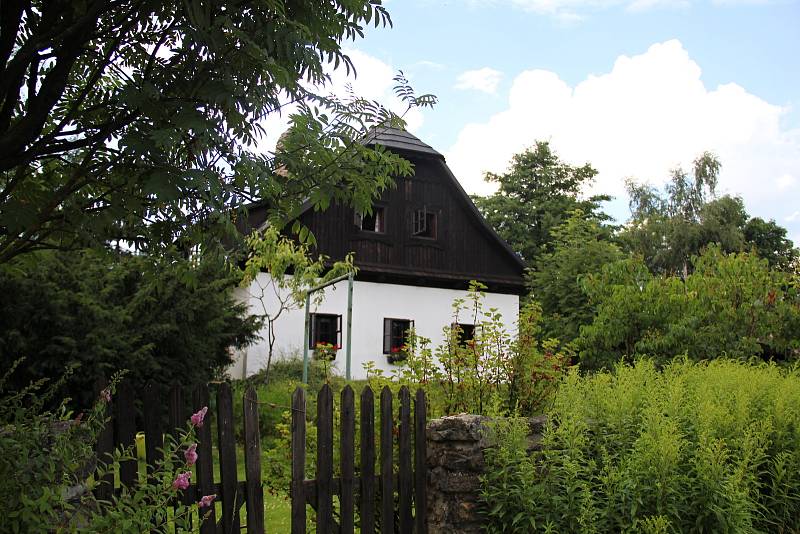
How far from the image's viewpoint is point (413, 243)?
22703 mm

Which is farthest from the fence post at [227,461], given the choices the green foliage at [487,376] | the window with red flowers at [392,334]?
the window with red flowers at [392,334]

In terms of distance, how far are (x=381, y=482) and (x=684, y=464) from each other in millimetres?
1870

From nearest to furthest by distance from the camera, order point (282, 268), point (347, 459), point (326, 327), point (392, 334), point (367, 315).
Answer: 1. point (347, 459)
2. point (282, 268)
3. point (326, 327)
4. point (367, 315)
5. point (392, 334)

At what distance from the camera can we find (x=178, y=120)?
8.90 feet

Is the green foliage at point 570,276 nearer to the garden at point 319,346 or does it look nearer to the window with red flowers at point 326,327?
the window with red flowers at point 326,327

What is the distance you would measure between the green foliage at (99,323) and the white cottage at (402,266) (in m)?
6.94

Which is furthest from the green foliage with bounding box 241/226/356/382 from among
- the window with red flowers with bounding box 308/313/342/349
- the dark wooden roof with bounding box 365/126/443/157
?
the dark wooden roof with bounding box 365/126/443/157

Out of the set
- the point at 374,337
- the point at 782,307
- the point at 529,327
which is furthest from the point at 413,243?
the point at 529,327

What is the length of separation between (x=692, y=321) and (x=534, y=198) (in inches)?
1069

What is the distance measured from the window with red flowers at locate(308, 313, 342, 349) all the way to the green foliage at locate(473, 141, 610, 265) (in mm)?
15422

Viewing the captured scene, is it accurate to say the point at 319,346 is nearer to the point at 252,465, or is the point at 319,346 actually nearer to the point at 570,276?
the point at 252,465

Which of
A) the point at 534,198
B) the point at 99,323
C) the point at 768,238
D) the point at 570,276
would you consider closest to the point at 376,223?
the point at 570,276

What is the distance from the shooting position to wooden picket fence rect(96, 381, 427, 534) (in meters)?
3.85

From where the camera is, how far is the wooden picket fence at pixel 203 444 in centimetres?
378
